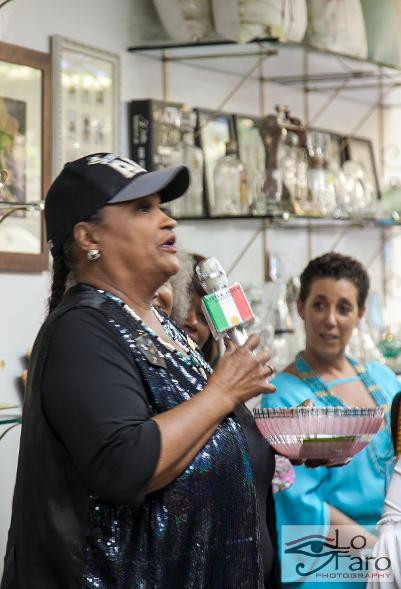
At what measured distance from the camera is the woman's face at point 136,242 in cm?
171

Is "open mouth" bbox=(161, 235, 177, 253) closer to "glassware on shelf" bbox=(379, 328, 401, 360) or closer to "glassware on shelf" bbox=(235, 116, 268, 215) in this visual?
"glassware on shelf" bbox=(235, 116, 268, 215)

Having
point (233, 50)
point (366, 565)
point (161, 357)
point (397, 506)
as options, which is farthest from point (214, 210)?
point (161, 357)

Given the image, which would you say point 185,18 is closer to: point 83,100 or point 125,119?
point 125,119

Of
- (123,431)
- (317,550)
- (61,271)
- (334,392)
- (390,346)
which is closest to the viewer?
(123,431)

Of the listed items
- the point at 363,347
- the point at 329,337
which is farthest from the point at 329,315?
the point at 363,347

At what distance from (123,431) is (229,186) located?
2013 millimetres

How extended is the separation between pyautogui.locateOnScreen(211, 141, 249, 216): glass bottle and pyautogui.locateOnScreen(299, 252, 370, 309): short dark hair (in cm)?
50

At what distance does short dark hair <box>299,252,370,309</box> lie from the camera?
3002 mm

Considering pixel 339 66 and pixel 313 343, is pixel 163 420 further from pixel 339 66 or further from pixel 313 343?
pixel 339 66

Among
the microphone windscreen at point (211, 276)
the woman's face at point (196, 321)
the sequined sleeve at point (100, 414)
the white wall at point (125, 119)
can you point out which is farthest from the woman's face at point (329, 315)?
the sequined sleeve at point (100, 414)

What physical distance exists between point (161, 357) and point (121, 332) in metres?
0.08

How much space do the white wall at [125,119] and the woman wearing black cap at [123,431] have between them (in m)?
0.98

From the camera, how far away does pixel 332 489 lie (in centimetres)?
266

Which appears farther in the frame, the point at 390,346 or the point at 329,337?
the point at 390,346
